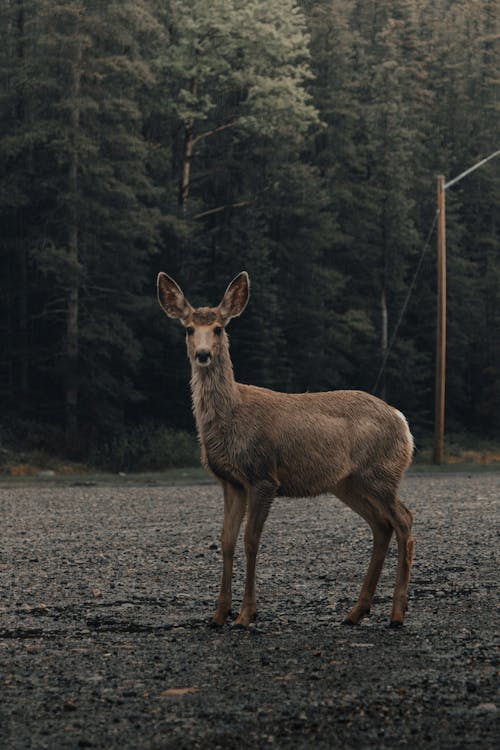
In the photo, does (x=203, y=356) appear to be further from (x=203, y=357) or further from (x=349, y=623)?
(x=349, y=623)

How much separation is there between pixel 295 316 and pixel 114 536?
41.6m

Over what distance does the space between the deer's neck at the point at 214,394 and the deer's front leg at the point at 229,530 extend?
45 centimetres

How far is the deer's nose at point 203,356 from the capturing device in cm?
962

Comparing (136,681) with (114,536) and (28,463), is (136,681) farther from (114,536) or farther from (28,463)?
(28,463)

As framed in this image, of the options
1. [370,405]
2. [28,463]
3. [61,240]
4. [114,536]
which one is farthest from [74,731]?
[61,240]

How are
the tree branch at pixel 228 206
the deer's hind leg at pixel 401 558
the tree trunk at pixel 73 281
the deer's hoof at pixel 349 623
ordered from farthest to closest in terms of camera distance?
the tree branch at pixel 228 206
the tree trunk at pixel 73 281
the deer's hoof at pixel 349 623
the deer's hind leg at pixel 401 558

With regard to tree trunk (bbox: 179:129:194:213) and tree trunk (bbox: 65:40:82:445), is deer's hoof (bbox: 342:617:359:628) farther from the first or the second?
tree trunk (bbox: 179:129:194:213)

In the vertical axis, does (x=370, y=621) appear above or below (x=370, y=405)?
below

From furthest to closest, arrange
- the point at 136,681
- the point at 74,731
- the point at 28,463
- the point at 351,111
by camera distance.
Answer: the point at 351,111 → the point at 28,463 → the point at 136,681 → the point at 74,731

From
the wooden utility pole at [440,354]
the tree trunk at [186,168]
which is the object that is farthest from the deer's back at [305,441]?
the tree trunk at [186,168]

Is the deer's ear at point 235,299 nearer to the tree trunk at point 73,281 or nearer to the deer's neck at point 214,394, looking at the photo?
the deer's neck at point 214,394

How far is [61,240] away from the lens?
4516 cm

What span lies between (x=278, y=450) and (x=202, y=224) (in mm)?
40945

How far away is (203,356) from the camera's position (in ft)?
31.6
